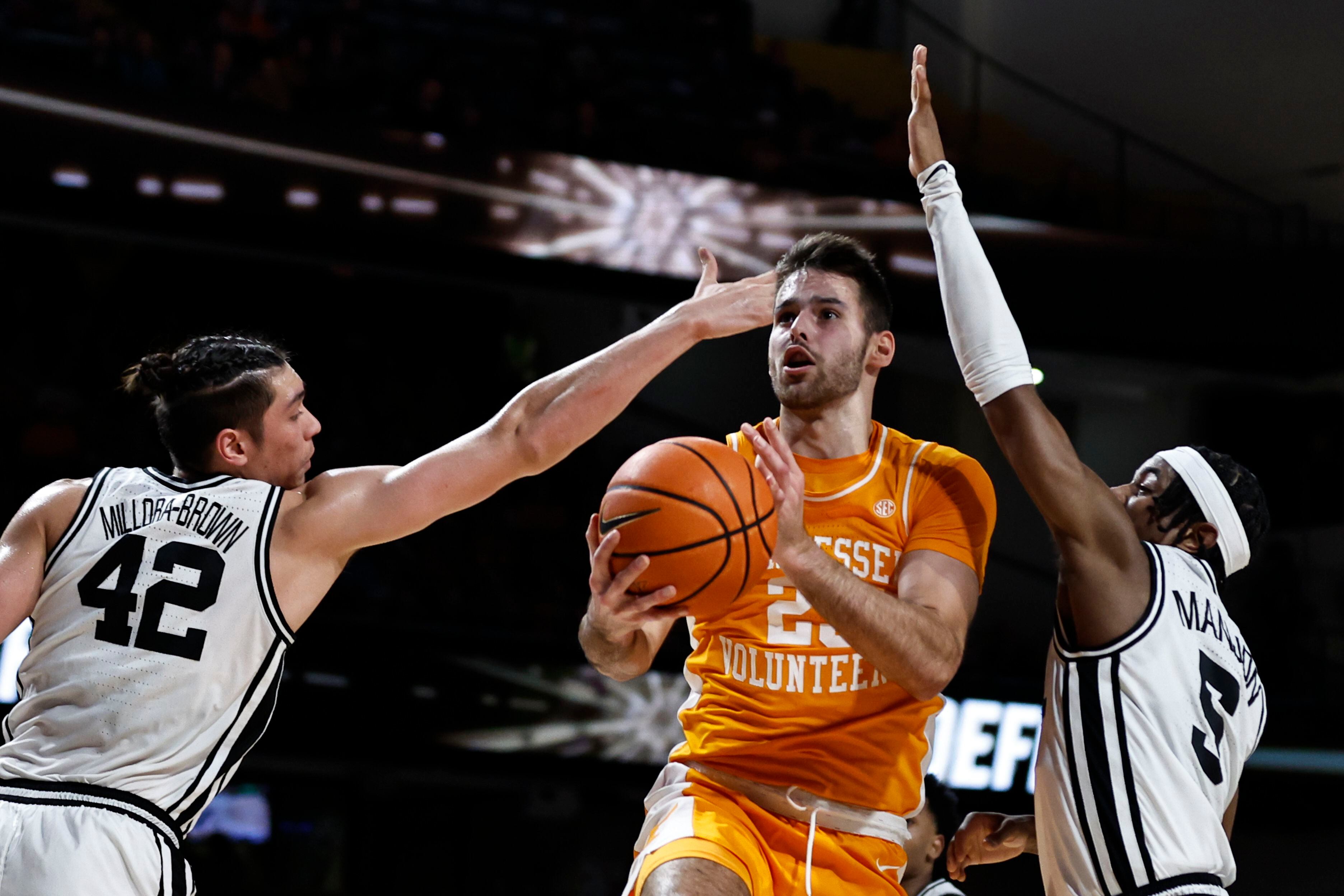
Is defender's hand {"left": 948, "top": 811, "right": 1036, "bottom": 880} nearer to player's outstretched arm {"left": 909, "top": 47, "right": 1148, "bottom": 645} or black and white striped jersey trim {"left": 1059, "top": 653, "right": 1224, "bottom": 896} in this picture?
black and white striped jersey trim {"left": 1059, "top": 653, "right": 1224, "bottom": 896}

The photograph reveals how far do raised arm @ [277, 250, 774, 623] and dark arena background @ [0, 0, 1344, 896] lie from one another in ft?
19.9

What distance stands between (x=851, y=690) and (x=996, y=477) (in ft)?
34.3

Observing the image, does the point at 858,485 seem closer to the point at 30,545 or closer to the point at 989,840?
the point at 989,840

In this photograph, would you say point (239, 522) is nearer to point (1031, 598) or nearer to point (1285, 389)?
point (1031, 598)

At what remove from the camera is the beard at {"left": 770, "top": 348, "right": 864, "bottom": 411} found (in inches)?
131

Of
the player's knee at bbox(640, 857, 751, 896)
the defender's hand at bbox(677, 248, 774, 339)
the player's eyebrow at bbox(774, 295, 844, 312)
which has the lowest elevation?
the player's knee at bbox(640, 857, 751, 896)

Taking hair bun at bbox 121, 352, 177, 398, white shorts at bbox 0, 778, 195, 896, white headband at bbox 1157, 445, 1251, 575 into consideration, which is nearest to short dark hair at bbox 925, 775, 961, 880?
white headband at bbox 1157, 445, 1251, 575

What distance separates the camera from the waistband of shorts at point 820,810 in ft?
9.84

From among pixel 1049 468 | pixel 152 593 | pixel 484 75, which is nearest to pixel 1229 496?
pixel 1049 468

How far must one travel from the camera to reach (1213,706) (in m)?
3.08

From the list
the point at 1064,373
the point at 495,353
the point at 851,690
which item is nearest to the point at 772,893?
the point at 851,690

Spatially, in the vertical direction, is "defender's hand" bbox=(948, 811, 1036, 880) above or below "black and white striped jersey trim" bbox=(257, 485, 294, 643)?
below

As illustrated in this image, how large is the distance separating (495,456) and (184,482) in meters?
0.79

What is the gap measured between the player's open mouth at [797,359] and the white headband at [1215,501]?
3.30 ft
